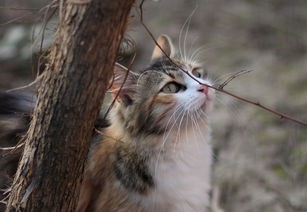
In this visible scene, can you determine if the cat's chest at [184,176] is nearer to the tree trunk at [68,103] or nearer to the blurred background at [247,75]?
the blurred background at [247,75]

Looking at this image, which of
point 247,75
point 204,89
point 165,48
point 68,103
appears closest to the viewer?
point 68,103

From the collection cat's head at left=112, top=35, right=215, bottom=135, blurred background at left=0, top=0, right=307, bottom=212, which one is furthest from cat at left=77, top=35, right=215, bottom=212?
blurred background at left=0, top=0, right=307, bottom=212

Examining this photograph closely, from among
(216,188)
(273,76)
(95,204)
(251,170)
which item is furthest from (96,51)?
(273,76)

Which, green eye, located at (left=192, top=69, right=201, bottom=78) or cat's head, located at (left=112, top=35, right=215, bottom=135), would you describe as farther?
green eye, located at (left=192, top=69, right=201, bottom=78)

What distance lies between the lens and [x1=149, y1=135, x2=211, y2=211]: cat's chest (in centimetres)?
299

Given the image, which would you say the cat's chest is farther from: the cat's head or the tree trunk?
the tree trunk

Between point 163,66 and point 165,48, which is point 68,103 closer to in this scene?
→ point 163,66

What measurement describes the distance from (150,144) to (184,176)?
250 millimetres

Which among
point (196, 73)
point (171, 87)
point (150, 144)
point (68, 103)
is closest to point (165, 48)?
point (196, 73)

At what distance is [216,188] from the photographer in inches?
161

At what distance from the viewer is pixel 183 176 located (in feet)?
10.1

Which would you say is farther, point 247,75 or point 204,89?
point 247,75

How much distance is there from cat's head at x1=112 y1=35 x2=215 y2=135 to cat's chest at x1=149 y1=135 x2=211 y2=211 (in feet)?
0.42

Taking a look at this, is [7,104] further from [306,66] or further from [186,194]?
[306,66]
